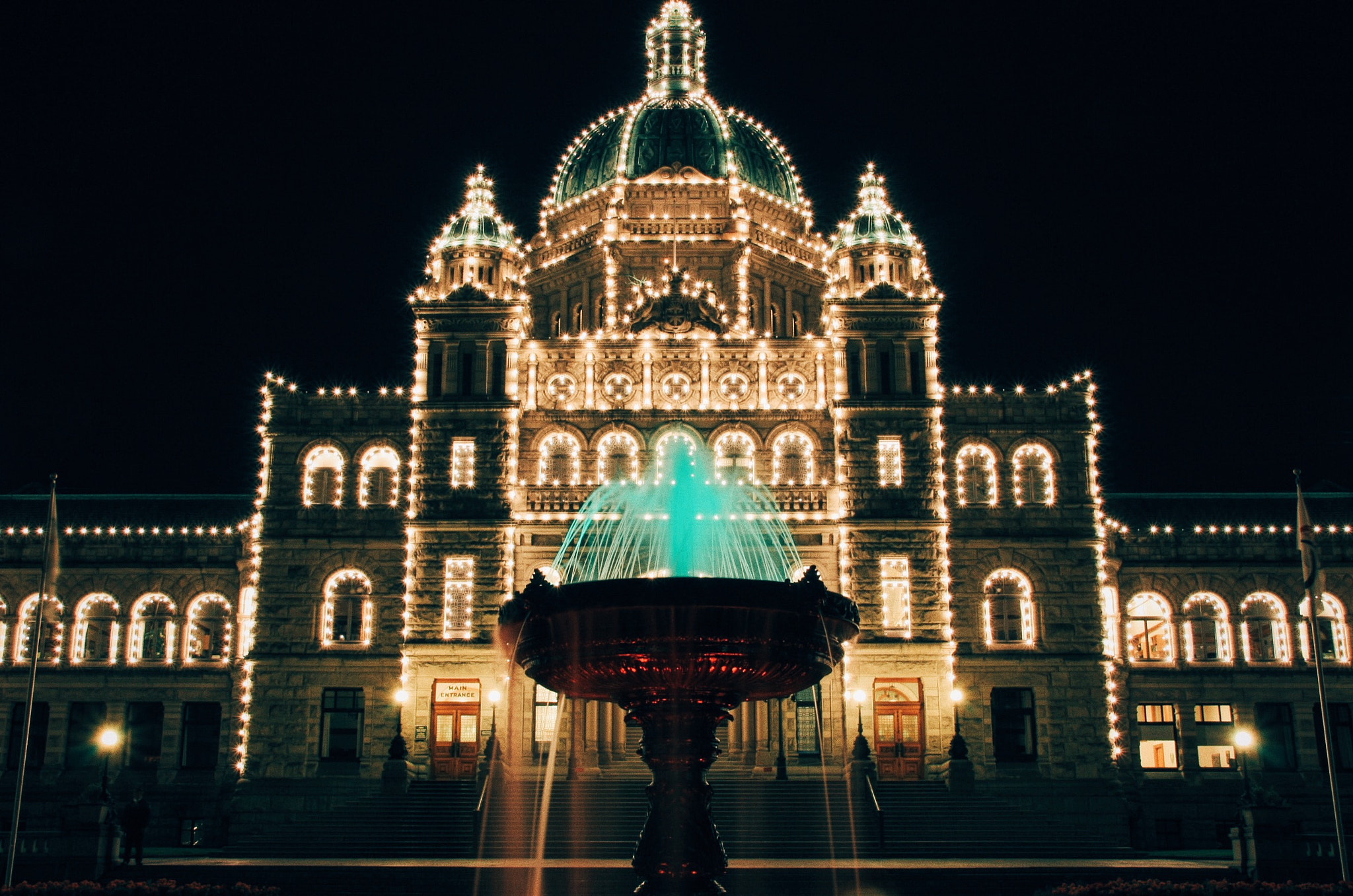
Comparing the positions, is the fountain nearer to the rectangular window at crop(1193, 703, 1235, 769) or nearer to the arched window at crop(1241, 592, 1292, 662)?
the rectangular window at crop(1193, 703, 1235, 769)

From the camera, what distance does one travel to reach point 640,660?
16.6m

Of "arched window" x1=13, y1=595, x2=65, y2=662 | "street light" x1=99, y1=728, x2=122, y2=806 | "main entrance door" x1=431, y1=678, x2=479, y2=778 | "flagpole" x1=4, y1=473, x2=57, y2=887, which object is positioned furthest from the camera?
"arched window" x1=13, y1=595, x2=65, y2=662

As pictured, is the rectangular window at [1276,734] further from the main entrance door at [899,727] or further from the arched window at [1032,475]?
the main entrance door at [899,727]

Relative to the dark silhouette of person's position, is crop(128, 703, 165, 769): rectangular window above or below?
above

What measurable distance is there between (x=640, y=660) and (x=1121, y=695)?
3412 centimetres

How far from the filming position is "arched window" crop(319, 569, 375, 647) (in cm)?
4366

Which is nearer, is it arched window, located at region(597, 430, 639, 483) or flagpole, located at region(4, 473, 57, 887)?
flagpole, located at region(4, 473, 57, 887)

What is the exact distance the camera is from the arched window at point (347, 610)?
143 feet

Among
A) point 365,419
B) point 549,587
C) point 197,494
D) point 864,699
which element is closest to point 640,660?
point 549,587

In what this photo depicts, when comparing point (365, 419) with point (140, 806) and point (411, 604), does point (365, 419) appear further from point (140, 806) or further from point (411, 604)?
point (140, 806)

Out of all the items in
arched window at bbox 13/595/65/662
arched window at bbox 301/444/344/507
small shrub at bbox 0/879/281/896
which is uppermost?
arched window at bbox 301/444/344/507

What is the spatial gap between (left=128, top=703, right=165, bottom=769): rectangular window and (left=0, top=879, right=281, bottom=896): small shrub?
25694 mm

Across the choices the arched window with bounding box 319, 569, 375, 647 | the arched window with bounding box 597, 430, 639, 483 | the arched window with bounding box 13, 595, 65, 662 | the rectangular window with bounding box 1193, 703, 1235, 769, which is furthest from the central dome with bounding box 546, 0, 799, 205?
the rectangular window with bounding box 1193, 703, 1235, 769

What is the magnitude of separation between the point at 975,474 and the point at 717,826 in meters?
17.0
